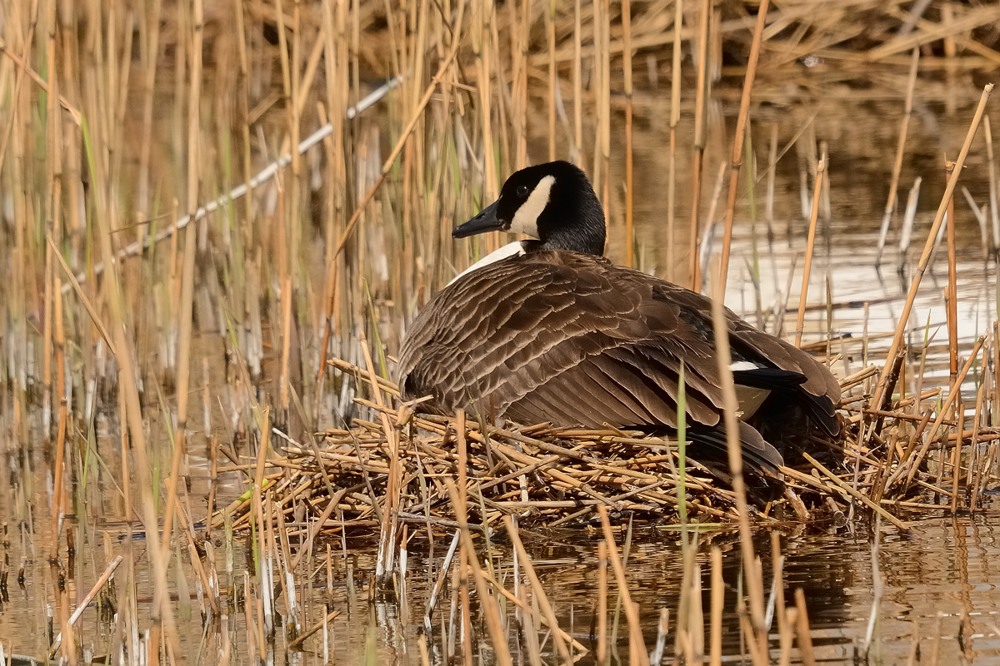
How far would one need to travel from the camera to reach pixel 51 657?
414 centimetres

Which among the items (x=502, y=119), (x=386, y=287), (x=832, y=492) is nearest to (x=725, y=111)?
(x=386, y=287)

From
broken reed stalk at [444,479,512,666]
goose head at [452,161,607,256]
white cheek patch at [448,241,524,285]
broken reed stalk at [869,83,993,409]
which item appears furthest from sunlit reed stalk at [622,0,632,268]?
broken reed stalk at [444,479,512,666]

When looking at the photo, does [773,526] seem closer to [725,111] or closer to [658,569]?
[658,569]

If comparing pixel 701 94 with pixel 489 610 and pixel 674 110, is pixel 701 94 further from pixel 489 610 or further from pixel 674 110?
pixel 489 610

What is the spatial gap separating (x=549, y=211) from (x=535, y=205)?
7cm

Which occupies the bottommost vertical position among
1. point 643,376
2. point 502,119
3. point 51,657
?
point 51,657

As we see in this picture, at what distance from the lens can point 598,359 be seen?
5203 millimetres

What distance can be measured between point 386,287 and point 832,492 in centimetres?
338

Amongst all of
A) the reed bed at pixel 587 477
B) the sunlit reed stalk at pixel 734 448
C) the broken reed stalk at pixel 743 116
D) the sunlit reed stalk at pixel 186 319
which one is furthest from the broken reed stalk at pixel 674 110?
the sunlit reed stalk at pixel 734 448

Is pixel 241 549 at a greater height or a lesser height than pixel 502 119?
lesser

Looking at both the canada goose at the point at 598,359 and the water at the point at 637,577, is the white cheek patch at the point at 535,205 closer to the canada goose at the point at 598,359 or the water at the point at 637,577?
the canada goose at the point at 598,359

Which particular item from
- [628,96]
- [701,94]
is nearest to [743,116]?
[701,94]

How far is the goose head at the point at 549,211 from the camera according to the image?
6422 millimetres

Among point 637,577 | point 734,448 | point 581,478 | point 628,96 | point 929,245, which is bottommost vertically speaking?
point 637,577
